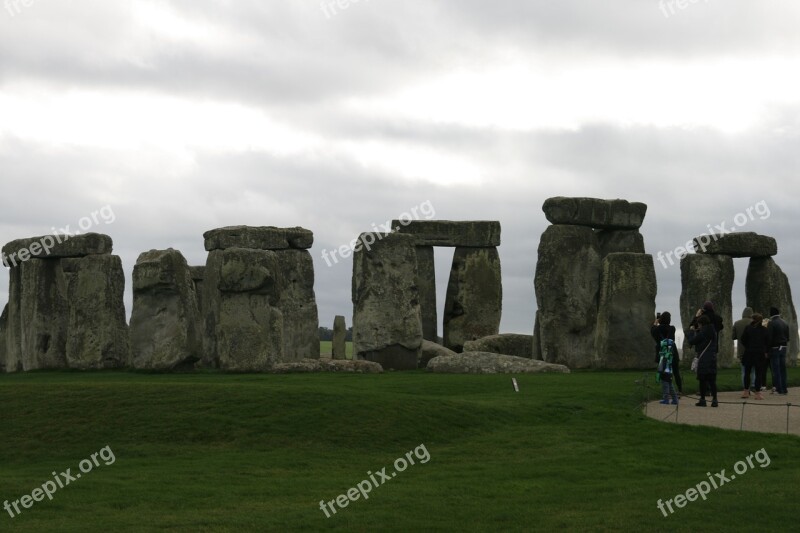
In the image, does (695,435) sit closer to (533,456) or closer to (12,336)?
(533,456)

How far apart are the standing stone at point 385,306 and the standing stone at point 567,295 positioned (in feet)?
10.5

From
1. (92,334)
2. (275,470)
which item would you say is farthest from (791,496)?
(92,334)

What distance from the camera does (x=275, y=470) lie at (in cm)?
1742

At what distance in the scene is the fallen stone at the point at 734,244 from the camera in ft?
106

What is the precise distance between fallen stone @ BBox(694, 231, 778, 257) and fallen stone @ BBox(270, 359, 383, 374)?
28.3ft

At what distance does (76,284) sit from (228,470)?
17178mm

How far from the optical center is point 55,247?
1371 inches

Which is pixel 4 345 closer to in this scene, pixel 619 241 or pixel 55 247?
pixel 55 247

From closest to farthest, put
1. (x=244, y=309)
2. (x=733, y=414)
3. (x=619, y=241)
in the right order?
(x=733, y=414) → (x=244, y=309) → (x=619, y=241)

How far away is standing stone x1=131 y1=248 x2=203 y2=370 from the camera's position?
1203 inches

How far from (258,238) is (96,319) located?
5836mm
